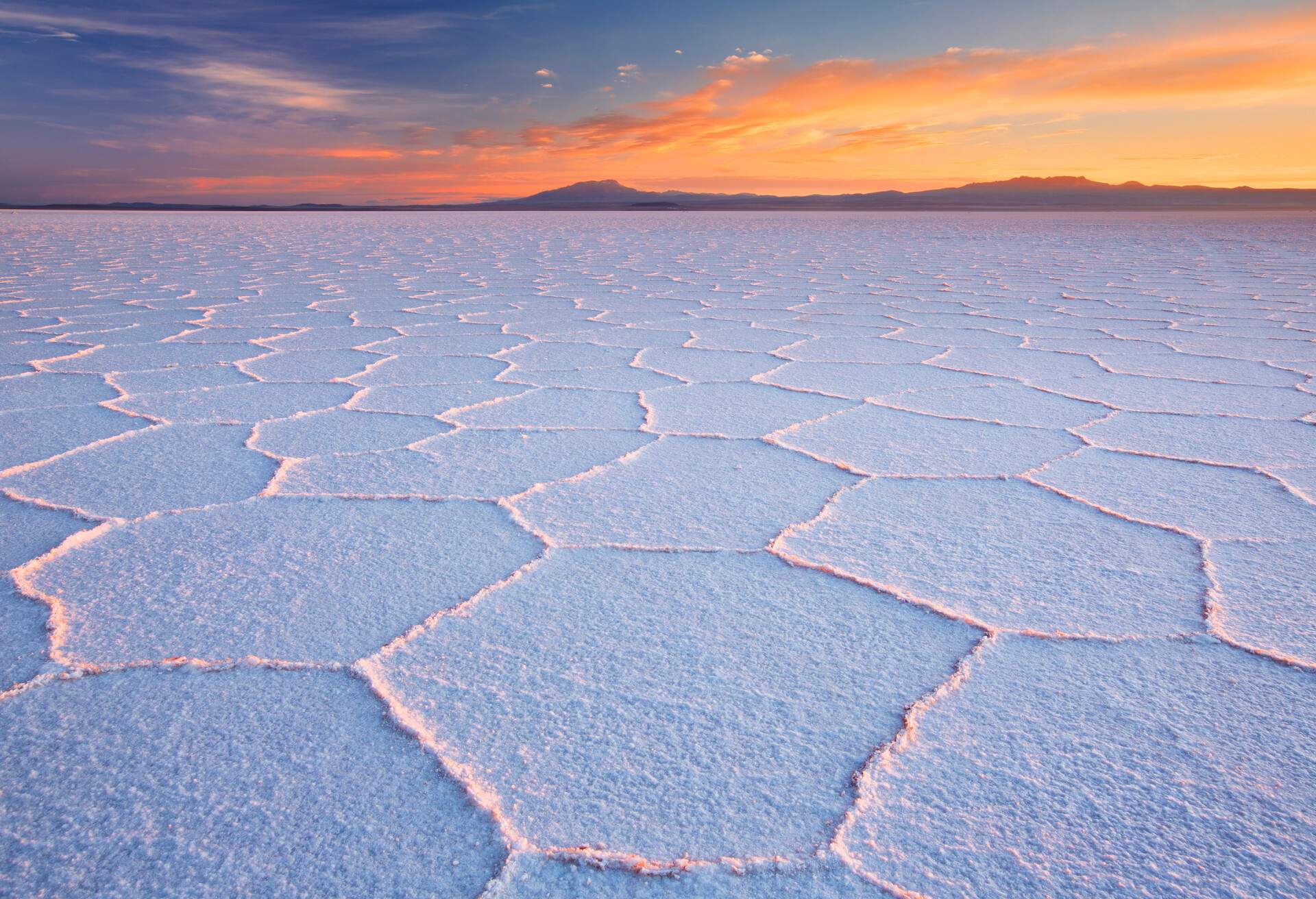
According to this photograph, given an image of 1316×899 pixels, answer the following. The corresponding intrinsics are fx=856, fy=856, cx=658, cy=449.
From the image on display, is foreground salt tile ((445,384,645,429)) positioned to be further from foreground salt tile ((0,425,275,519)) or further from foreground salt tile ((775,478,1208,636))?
foreground salt tile ((775,478,1208,636))

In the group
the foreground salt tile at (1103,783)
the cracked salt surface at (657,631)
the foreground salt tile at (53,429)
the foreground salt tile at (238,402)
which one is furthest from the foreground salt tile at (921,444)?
the foreground salt tile at (53,429)

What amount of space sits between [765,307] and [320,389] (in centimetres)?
220

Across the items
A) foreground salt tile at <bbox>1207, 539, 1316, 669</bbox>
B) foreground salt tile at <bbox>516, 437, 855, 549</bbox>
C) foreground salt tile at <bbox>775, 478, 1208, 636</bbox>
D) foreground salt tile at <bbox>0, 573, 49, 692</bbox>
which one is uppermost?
foreground salt tile at <bbox>0, 573, 49, 692</bbox>

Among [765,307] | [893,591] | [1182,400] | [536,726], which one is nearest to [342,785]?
[536,726]

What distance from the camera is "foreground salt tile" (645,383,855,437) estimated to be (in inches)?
69.6

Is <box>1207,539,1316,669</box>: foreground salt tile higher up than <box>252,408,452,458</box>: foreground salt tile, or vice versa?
<box>1207,539,1316,669</box>: foreground salt tile

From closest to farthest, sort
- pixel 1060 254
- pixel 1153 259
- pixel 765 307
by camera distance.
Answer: pixel 765 307 < pixel 1153 259 < pixel 1060 254

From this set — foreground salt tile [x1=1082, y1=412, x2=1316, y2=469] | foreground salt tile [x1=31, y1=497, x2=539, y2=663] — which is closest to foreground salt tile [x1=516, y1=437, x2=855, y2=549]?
foreground salt tile [x1=31, y1=497, x2=539, y2=663]

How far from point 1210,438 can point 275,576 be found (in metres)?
1.69

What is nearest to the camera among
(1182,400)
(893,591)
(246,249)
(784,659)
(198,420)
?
(784,659)

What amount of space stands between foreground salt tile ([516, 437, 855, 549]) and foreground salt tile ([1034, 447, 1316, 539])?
0.40 m

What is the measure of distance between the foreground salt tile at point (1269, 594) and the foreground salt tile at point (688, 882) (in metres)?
0.60

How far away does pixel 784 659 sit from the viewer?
0.90m

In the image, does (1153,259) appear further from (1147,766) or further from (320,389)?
(1147,766)
